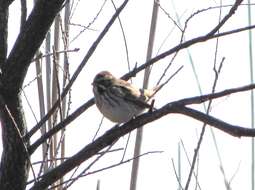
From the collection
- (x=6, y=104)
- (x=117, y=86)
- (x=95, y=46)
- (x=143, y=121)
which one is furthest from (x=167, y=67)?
(x=117, y=86)

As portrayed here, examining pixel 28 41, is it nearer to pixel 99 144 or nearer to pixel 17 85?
pixel 17 85

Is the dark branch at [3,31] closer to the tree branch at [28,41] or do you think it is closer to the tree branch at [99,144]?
the tree branch at [28,41]

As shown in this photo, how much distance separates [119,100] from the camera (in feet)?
9.48

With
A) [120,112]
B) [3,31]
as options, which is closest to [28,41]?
[3,31]

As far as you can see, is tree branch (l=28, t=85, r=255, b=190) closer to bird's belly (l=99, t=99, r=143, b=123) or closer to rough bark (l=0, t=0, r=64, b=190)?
rough bark (l=0, t=0, r=64, b=190)

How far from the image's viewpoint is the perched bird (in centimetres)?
271

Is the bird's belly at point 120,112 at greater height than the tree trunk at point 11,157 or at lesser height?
greater

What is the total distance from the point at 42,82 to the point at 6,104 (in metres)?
0.48

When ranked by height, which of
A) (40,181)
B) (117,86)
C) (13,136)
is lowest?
(40,181)

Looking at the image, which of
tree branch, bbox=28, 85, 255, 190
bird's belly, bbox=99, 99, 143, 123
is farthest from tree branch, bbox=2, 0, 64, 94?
bird's belly, bbox=99, 99, 143, 123

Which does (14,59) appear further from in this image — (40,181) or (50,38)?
(50,38)

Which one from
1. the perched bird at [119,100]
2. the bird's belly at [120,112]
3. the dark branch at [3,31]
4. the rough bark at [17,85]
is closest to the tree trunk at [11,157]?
the rough bark at [17,85]

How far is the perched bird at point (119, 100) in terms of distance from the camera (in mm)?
2709

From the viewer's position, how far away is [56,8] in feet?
5.17
